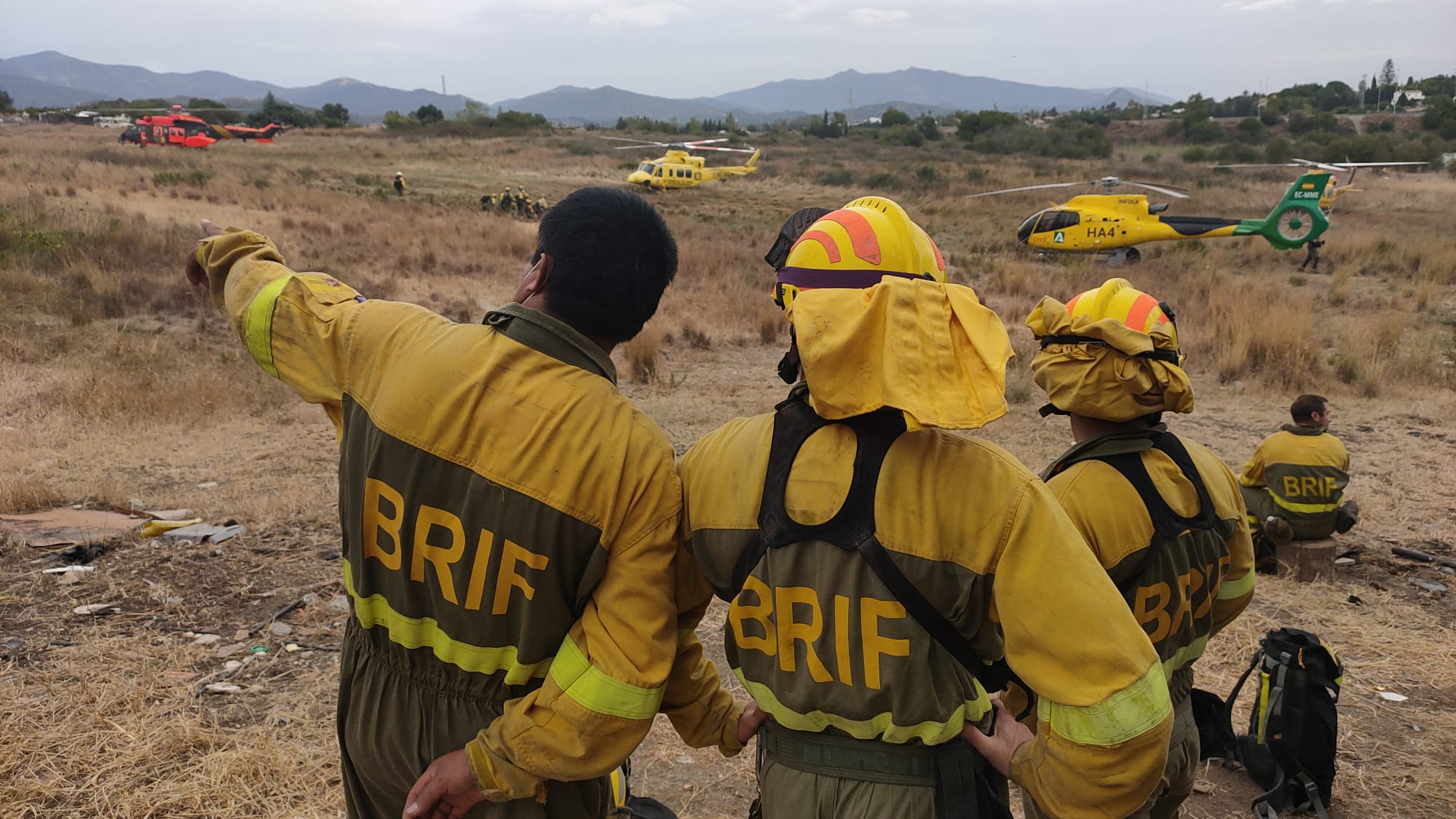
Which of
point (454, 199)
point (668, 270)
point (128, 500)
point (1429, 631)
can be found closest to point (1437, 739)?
point (1429, 631)

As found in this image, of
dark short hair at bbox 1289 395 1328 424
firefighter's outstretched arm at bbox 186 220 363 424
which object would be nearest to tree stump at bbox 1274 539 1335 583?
dark short hair at bbox 1289 395 1328 424

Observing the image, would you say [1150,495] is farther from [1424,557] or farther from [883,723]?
[1424,557]

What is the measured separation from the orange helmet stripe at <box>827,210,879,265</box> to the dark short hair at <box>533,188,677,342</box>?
37cm

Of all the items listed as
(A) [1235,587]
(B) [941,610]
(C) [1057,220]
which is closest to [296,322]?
(B) [941,610]

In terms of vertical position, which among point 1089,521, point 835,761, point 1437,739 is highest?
point 1089,521

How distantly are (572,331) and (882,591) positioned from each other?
0.72m

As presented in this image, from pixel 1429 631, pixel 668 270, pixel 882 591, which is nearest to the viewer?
pixel 882 591

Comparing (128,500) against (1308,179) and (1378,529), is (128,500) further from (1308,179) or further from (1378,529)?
(1308,179)

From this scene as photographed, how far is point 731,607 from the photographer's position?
61.2 inches

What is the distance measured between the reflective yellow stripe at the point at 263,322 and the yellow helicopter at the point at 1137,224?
19.2 m

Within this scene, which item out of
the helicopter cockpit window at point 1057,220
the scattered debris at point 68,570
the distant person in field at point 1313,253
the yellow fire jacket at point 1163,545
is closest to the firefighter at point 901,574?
Result: the yellow fire jacket at point 1163,545

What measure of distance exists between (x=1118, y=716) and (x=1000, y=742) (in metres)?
0.34

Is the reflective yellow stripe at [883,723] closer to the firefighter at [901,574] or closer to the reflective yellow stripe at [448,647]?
the firefighter at [901,574]

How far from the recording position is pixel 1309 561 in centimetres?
547
